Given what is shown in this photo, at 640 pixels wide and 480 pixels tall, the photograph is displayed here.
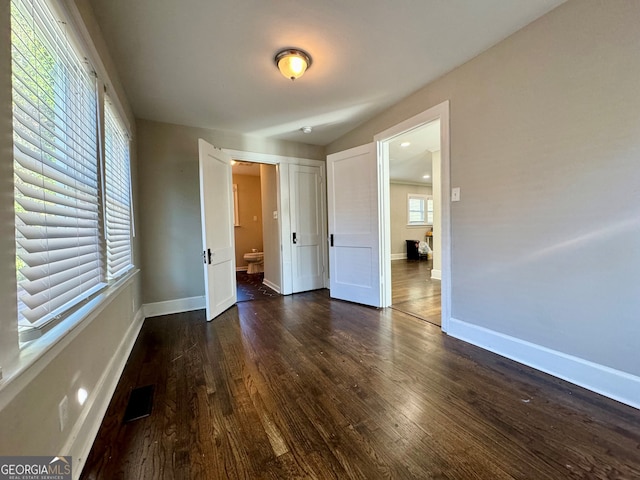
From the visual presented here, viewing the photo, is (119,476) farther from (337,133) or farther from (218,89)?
(337,133)

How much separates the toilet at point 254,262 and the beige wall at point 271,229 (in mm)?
1346

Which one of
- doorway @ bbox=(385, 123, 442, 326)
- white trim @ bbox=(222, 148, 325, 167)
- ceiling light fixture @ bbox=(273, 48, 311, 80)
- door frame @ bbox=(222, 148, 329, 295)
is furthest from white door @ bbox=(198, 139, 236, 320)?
doorway @ bbox=(385, 123, 442, 326)

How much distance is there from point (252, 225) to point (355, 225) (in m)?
4.05

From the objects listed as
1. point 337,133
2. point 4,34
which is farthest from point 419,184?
point 4,34

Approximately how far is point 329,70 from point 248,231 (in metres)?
5.14

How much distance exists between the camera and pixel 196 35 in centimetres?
185

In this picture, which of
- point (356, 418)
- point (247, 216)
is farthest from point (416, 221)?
point (356, 418)

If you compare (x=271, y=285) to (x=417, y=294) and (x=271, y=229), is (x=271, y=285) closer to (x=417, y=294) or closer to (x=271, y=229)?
(x=271, y=229)

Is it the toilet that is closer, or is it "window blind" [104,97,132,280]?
"window blind" [104,97,132,280]

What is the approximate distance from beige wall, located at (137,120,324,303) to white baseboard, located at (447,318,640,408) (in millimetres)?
3254

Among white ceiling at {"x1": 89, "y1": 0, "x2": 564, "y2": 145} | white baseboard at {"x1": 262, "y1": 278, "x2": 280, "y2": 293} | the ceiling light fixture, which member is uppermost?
white ceiling at {"x1": 89, "y1": 0, "x2": 564, "y2": 145}

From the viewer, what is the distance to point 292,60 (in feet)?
6.70

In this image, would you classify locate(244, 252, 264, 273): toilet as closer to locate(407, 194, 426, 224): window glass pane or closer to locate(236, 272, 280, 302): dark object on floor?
locate(236, 272, 280, 302): dark object on floor

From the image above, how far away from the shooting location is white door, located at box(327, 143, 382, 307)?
336cm
